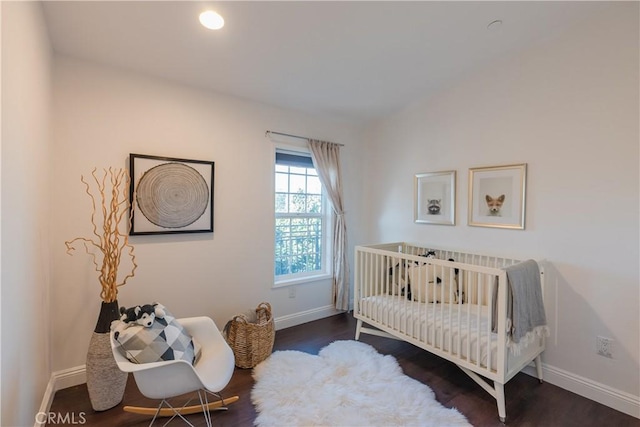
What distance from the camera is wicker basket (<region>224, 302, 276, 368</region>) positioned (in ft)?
7.90

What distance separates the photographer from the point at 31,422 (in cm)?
157

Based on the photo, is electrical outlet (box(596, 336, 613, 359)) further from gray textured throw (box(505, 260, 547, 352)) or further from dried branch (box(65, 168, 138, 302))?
dried branch (box(65, 168, 138, 302))

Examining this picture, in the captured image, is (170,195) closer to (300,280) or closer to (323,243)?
(300,280)

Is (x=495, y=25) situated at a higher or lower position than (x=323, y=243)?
higher

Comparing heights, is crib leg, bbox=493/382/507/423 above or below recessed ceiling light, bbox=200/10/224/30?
below

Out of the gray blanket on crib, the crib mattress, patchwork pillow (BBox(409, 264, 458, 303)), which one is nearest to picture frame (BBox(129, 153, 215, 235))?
the crib mattress

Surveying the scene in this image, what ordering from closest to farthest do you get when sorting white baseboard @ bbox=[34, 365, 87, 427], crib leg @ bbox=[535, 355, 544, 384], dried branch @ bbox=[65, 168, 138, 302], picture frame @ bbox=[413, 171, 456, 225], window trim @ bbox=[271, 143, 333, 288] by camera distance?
1. white baseboard @ bbox=[34, 365, 87, 427]
2. dried branch @ bbox=[65, 168, 138, 302]
3. crib leg @ bbox=[535, 355, 544, 384]
4. picture frame @ bbox=[413, 171, 456, 225]
5. window trim @ bbox=[271, 143, 333, 288]

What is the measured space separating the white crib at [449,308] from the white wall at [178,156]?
0.87 meters

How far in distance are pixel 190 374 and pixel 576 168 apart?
110 inches

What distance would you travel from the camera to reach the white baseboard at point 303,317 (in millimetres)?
3173

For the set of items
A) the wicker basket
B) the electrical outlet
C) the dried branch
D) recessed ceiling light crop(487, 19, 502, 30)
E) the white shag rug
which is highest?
recessed ceiling light crop(487, 19, 502, 30)

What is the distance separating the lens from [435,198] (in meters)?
3.08

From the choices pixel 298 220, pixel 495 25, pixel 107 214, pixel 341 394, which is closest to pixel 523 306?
pixel 341 394

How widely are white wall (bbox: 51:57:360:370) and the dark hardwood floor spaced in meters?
0.48
